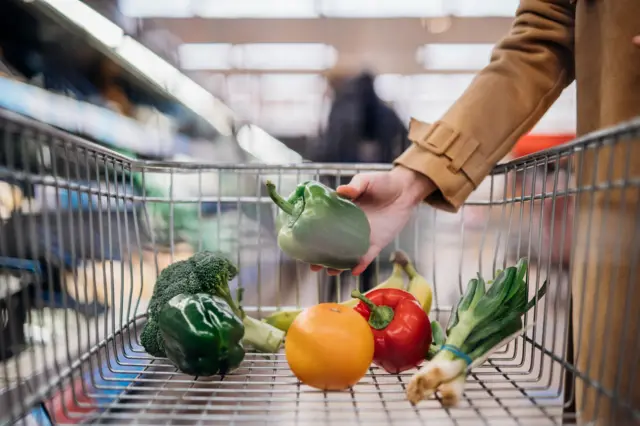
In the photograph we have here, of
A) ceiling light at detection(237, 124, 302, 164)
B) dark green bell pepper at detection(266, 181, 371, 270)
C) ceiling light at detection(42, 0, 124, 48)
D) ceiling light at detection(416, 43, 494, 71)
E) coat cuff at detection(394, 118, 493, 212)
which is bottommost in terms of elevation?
dark green bell pepper at detection(266, 181, 371, 270)

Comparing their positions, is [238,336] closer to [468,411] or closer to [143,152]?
[468,411]

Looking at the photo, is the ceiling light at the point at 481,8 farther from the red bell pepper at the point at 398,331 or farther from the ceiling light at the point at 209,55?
the red bell pepper at the point at 398,331

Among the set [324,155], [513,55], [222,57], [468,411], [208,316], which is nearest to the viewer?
[468,411]

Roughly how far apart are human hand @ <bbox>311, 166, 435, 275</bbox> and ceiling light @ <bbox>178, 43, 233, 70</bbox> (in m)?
2.69

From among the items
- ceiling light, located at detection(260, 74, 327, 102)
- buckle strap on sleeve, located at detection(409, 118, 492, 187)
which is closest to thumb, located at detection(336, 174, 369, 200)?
buckle strap on sleeve, located at detection(409, 118, 492, 187)

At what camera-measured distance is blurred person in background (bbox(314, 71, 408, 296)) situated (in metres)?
2.25

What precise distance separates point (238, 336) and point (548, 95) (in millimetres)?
689

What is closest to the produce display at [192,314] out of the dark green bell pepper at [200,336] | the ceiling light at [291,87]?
the dark green bell pepper at [200,336]

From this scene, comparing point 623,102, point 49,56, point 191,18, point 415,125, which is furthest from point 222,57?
point 623,102

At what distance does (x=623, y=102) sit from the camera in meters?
0.75

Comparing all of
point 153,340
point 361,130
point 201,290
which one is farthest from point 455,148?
point 361,130

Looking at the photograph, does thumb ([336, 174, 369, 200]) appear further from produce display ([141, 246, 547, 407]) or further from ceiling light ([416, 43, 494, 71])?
ceiling light ([416, 43, 494, 71])

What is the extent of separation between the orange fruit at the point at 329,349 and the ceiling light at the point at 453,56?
3.22 m

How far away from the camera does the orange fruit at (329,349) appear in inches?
29.7
